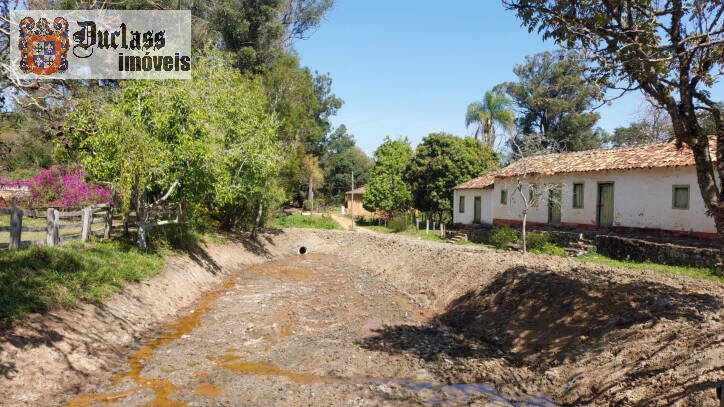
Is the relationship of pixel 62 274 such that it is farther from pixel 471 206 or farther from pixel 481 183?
pixel 471 206

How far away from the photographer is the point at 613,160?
20391 millimetres

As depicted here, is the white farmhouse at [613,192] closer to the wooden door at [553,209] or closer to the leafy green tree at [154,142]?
the wooden door at [553,209]

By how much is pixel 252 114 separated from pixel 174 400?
16.7m

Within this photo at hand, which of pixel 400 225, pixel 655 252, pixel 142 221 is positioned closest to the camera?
pixel 142 221

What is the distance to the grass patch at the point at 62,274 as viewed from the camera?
7.55 meters

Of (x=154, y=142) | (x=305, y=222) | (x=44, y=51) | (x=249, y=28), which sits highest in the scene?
(x=249, y=28)

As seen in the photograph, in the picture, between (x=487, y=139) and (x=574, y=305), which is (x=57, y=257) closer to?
(x=574, y=305)

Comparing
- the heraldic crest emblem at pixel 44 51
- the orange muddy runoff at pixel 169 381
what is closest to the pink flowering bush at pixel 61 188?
the orange muddy runoff at pixel 169 381

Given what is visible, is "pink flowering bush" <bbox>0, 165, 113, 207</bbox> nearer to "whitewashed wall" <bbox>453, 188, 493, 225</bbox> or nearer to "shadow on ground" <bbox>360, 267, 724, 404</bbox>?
"shadow on ground" <bbox>360, 267, 724, 404</bbox>

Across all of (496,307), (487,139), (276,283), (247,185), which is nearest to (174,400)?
(496,307)

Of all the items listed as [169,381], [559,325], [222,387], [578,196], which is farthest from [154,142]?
[578,196]

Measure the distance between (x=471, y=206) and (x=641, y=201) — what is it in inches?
503

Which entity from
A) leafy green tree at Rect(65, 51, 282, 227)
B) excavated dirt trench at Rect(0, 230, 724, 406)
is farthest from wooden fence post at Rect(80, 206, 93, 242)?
excavated dirt trench at Rect(0, 230, 724, 406)

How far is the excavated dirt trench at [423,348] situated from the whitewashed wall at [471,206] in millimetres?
14728
